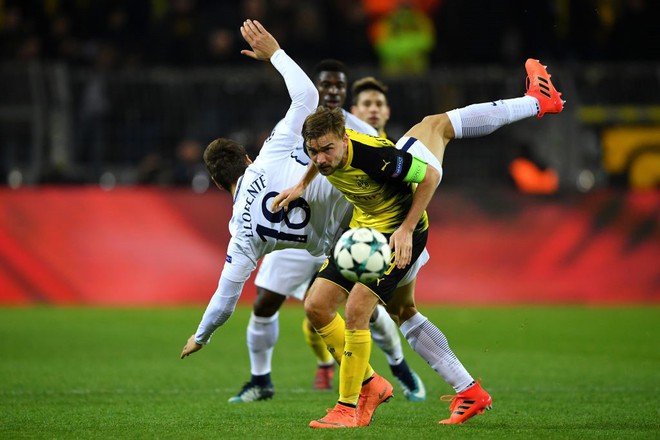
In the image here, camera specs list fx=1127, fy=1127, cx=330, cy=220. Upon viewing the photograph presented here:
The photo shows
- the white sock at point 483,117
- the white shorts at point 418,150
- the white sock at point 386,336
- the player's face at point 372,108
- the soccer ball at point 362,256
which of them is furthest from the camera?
the player's face at point 372,108

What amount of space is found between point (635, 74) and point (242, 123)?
17.6ft

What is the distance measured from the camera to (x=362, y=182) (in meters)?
6.58

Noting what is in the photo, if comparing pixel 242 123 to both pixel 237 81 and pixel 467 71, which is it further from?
pixel 467 71

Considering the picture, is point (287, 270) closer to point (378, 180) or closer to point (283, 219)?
point (283, 219)

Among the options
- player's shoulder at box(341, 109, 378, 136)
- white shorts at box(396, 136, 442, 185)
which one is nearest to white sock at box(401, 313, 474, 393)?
white shorts at box(396, 136, 442, 185)

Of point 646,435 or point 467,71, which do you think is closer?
point 646,435

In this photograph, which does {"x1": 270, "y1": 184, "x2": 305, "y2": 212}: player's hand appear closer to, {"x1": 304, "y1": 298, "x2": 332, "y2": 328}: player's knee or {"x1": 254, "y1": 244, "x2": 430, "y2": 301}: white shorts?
{"x1": 304, "y1": 298, "x2": 332, "y2": 328}: player's knee

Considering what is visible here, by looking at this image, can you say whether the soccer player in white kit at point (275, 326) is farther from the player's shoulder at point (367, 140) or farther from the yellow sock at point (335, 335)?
the player's shoulder at point (367, 140)

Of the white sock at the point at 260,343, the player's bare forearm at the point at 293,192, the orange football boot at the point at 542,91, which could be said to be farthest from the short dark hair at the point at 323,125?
the white sock at the point at 260,343

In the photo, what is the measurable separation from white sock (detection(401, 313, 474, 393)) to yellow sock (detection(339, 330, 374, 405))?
1.70ft

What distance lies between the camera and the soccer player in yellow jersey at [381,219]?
21.2 feet

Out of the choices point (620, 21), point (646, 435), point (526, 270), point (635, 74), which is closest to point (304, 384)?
point (646, 435)

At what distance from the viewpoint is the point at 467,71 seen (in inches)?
591

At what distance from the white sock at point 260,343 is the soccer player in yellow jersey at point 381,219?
1.45m
